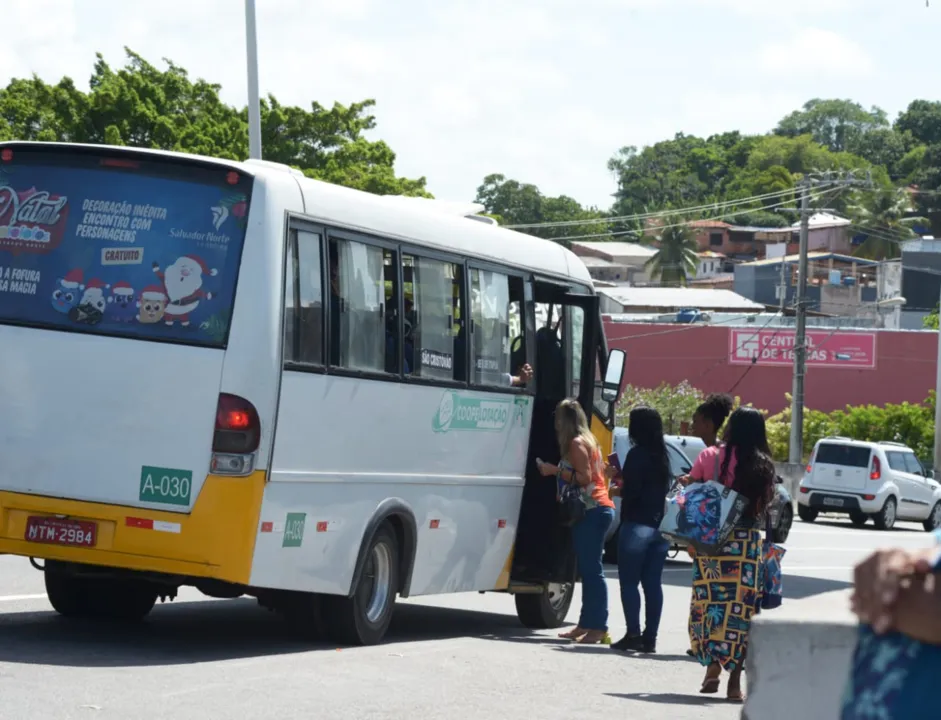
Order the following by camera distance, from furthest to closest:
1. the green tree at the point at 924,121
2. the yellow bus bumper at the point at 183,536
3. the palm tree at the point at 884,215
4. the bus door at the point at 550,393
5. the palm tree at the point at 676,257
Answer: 1. the green tree at the point at 924,121
2. the palm tree at the point at 884,215
3. the palm tree at the point at 676,257
4. the bus door at the point at 550,393
5. the yellow bus bumper at the point at 183,536

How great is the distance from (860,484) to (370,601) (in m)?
25.9

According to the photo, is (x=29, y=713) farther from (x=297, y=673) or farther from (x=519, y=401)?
(x=519, y=401)

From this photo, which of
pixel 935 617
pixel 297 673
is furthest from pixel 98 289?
pixel 935 617

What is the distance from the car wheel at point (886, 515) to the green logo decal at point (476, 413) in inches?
947

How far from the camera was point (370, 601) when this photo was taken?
1134 centimetres

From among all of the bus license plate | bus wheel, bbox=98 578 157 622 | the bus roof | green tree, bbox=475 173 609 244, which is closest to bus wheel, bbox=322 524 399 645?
bus wheel, bbox=98 578 157 622

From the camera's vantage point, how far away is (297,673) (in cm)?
948

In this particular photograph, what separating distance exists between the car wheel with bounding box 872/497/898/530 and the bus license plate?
28.1 m

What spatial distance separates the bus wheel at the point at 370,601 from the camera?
11023mm

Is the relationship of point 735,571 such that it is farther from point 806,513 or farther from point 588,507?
point 806,513

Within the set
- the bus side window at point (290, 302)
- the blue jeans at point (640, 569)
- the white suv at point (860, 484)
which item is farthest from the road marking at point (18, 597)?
the white suv at point (860, 484)

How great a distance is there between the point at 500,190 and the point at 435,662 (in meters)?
141

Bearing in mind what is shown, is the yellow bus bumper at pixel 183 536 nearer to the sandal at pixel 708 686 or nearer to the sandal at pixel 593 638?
the sandal at pixel 708 686

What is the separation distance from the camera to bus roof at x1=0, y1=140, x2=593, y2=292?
1020 centimetres
